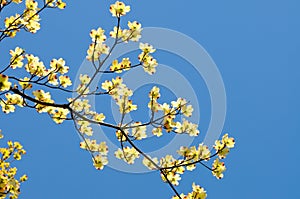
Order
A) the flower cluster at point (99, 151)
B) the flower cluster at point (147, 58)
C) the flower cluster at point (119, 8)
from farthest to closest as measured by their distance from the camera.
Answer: the flower cluster at point (99, 151) < the flower cluster at point (147, 58) < the flower cluster at point (119, 8)

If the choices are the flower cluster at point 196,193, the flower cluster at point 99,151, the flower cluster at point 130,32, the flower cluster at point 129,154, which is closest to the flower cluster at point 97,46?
the flower cluster at point 130,32

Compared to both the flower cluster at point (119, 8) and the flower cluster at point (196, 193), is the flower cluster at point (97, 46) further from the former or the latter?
the flower cluster at point (196, 193)

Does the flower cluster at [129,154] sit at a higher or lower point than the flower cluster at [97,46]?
lower

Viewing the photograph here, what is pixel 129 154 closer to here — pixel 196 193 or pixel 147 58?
pixel 196 193

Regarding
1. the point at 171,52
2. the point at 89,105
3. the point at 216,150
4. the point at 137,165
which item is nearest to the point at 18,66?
the point at 89,105

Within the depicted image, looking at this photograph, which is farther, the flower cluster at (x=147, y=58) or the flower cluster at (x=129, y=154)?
the flower cluster at (x=129, y=154)

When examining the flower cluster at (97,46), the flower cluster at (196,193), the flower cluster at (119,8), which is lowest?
the flower cluster at (196,193)


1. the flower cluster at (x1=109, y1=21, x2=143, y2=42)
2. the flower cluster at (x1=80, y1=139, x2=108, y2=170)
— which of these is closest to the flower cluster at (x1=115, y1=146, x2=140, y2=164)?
the flower cluster at (x1=80, y1=139, x2=108, y2=170)

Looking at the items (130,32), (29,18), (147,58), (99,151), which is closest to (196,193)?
(99,151)

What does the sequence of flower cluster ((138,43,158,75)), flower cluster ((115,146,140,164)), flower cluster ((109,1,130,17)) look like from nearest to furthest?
flower cluster ((109,1,130,17)) < flower cluster ((138,43,158,75)) < flower cluster ((115,146,140,164))

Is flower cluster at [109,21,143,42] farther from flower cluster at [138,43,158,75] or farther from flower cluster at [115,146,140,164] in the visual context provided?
flower cluster at [115,146,140,164]

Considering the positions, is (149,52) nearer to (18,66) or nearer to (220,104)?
(18,66)

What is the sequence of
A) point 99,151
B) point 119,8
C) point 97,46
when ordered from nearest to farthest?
point 119,8, point 97,46, point 99,151
